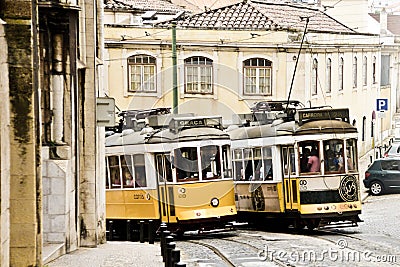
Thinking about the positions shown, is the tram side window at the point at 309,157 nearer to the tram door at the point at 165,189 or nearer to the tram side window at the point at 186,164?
the tram side window at the point at 186,164

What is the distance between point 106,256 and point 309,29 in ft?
80.3

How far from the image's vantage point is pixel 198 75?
3806 cm

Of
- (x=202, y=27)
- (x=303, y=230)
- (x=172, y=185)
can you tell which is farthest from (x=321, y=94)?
(x=172, y=185)

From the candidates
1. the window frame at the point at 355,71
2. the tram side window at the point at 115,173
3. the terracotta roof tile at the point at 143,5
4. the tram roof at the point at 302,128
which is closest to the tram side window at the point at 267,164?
the tram roof at the point at 302,128

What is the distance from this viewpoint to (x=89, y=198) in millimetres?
19875

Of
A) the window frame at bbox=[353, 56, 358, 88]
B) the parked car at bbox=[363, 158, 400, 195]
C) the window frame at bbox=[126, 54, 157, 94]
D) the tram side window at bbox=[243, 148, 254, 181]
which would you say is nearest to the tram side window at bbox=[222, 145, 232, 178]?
the tram side window at bbox=[243, 148, 254, 181]

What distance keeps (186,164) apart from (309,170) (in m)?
2.89

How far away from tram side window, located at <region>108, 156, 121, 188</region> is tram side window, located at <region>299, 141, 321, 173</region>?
13.5 ft

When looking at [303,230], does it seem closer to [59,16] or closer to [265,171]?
[265,171]

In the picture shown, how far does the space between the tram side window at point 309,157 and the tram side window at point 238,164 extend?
179 centimetres

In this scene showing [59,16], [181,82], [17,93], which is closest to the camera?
[17,93]

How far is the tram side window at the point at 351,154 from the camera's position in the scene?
909 inches

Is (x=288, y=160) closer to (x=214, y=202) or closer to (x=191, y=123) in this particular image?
(x=214, y=202)

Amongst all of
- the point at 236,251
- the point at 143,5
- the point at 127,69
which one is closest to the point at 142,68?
the point at 127,69
